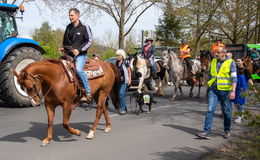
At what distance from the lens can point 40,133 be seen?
7.26 metres

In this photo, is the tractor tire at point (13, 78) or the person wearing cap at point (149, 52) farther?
the person wearing cap at point (149, 52)

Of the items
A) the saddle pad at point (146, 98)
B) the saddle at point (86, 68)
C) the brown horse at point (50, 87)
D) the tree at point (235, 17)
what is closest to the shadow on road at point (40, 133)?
the brown horse at point (50, 87)

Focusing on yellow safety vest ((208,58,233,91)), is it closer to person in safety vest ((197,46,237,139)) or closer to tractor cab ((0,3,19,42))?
person in safety vest ((197,46,237,139))

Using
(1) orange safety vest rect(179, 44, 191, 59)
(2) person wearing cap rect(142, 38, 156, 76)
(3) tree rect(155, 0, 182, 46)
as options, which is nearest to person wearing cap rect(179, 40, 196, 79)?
(1) orange safety vest rect(179, 44, 191, 59)

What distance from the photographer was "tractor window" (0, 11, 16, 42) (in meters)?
11.2

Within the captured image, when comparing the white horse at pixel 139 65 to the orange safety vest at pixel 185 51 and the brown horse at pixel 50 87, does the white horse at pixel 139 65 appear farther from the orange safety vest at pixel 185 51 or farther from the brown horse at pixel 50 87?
the brown horse at pixel 50 87

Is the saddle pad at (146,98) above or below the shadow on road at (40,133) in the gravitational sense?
above

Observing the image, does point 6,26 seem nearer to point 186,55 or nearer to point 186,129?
point 186,129

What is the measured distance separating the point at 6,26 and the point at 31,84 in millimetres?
6665

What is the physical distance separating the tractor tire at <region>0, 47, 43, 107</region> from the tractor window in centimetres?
73

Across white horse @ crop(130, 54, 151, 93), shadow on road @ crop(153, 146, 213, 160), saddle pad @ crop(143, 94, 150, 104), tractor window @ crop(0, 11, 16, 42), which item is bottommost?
shadow on road @ crop(153, 146, 213, 160)

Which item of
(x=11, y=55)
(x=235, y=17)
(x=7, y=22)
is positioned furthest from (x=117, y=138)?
(x=235, y=17)

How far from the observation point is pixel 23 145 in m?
6.20

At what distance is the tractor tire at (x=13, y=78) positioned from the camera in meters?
10.5
